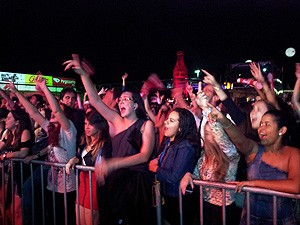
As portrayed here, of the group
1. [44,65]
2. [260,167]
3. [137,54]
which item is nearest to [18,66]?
[44,65]

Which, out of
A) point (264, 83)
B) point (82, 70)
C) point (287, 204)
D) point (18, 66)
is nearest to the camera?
point (287, 204)

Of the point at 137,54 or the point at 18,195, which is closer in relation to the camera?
the point at 18,195

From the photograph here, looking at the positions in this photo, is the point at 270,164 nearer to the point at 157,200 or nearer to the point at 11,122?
the point at 157,200

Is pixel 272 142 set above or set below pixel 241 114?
below

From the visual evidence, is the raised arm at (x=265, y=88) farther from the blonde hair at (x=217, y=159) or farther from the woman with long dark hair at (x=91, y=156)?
the woman with long dark hair at (x=91, y=156)

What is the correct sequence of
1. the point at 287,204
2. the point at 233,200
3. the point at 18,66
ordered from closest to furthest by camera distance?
1. the point at 287,204
2. the point at 233,200
3. the point at 18,66

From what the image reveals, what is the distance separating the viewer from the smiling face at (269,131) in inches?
129

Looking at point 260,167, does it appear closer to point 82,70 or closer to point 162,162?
point 162,162

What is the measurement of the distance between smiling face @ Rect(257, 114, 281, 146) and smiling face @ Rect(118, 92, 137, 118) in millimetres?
1518

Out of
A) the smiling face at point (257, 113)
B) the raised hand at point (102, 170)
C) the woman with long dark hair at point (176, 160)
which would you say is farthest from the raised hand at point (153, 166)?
the smiling face at point (257, 113)

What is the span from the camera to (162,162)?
376cm

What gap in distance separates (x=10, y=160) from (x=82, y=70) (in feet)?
6.71

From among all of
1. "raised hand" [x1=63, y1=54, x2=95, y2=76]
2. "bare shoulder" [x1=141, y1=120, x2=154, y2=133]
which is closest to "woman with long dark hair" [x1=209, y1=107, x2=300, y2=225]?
"bare shoulder" [x1=141, y1=120, x2=154, y2=133]

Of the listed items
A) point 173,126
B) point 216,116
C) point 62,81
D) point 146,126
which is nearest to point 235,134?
point 216,116
